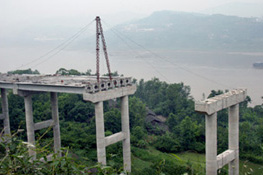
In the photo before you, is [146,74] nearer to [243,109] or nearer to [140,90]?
[140,90]

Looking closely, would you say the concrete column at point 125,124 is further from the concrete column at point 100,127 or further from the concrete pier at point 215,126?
the concrete pier at point 215,126

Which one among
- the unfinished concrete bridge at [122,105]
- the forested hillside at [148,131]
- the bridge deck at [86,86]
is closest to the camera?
the unfinished concrete bridge at [122,105]

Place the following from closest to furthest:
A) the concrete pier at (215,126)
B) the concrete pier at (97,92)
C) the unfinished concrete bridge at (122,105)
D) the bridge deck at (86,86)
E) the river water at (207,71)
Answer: the concrete pier at (215,126)
the unfinished concrete bridge at (122,105)
the bridge deck at (86,86)
the concrete pier at (97,92)
the river water at (207,71)

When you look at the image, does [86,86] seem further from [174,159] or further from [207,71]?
[207,71]

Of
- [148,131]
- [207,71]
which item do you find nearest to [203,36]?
[207,71]

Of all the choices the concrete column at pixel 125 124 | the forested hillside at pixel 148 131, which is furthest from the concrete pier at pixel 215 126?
the concrete column at pixel 125 124

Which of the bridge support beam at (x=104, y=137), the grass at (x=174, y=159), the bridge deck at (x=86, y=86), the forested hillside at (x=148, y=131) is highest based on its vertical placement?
A: the bridge deck at (x=86, y=86)

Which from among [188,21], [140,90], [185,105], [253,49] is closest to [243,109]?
[185,105]
